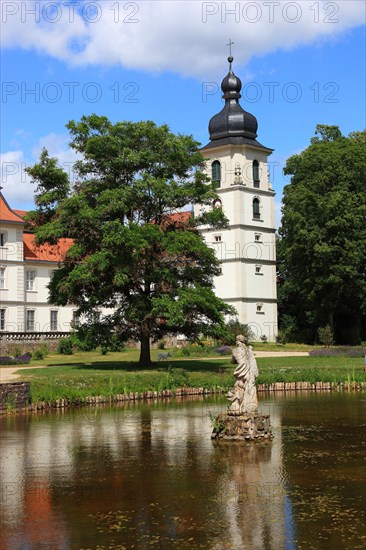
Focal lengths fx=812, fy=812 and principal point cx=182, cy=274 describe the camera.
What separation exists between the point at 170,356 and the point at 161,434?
29630mm

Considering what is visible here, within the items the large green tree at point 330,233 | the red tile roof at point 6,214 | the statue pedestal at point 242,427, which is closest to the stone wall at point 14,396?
A: the statue pedestal at point 242,427

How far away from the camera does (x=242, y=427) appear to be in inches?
725

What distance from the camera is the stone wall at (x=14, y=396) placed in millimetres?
25484

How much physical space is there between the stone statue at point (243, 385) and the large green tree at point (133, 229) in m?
16.4

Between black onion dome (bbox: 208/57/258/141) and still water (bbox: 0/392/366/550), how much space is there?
50.1m

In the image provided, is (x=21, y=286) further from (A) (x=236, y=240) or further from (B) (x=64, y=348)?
(A) (x=236, y=240)

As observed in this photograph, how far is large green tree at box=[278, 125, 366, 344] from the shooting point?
59.4 metres

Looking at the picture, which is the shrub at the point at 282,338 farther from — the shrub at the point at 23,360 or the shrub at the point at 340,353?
the shrub at the point at 23,360

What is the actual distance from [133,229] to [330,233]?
27410mm

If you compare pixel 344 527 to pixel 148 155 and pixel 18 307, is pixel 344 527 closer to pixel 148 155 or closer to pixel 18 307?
pixel 148 155

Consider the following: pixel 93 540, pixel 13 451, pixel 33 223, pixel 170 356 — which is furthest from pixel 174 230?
pixel 93 540

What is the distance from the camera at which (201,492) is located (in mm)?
13023

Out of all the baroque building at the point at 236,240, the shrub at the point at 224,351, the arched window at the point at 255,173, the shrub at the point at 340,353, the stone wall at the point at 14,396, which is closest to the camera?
the stone wall at the point at 14,396

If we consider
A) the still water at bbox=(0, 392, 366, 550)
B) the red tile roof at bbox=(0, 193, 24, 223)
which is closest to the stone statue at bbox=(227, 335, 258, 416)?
the still water at bbox=(0, 392, 366, 550)
